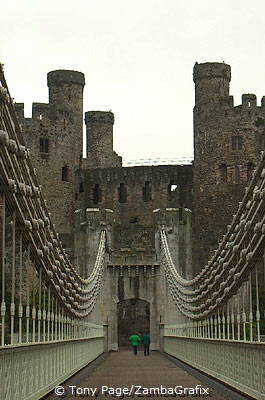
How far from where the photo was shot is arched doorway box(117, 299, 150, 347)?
47312 mm

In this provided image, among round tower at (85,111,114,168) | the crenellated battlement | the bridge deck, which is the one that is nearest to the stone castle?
the crenellated battlement

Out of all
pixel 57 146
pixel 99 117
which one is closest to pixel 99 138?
pixel 99 117

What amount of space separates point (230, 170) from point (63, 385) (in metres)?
32.1

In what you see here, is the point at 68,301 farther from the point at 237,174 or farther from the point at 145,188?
the point at 145,188

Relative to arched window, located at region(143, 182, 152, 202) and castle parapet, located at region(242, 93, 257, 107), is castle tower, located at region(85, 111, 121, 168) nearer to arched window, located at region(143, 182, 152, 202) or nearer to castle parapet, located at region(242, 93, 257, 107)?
arched window, located at region(143, 182, 152, 202)

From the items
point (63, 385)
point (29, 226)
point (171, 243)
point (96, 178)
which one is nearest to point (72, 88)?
point (96, 178)

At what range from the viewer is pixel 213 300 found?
17828 mm

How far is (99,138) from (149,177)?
8.13 metres

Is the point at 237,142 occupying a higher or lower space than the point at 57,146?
lower

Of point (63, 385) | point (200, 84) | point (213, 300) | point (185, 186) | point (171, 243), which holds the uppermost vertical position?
point (200, 84)

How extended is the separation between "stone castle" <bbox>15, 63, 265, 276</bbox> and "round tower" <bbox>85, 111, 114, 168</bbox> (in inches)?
180

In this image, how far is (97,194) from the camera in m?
51.6

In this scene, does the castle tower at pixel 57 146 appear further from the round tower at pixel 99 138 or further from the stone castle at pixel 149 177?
the round tower at pixel 99 138

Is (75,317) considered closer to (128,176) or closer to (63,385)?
(63,385)
